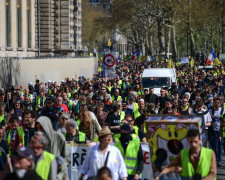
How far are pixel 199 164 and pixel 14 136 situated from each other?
429 cm

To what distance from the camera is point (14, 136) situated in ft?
37.2

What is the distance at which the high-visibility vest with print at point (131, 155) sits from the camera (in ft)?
30.6

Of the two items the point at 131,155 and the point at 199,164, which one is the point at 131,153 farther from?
the point at 199,164

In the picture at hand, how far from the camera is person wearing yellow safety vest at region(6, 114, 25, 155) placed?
10438mm

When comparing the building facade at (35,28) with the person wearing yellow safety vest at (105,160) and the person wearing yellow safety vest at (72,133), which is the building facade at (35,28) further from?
the person wearing yellow safety vest at (105,160)

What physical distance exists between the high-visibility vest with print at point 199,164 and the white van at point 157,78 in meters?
20.9

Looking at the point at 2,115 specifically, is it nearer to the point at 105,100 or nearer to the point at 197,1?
the point at 105,100

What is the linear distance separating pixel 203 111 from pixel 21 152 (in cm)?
764

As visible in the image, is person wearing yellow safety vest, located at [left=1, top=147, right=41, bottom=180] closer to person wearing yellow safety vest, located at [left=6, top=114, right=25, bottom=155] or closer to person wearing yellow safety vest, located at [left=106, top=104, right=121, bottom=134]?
person wearing yellow safety vest, located at [left=6, top=114, right=25, bottom=155]

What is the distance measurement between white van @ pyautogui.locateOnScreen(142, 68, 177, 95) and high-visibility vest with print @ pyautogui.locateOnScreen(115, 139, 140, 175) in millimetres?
19316

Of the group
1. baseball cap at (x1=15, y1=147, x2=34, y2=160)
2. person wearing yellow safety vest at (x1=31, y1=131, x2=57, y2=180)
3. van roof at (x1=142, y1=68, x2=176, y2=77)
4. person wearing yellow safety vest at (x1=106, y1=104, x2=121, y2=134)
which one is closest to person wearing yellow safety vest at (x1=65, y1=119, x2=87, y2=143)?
person wearing yellow safety vest at (x1=31, y1=131, x2=57, y2=180)

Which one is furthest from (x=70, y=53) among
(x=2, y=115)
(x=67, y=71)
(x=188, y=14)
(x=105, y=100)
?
(x=2, y=115)

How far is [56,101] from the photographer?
16.8 m

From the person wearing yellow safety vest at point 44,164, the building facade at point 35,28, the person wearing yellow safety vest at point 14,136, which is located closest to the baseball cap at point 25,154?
the person wearing yellow safety vest at point 44,164
